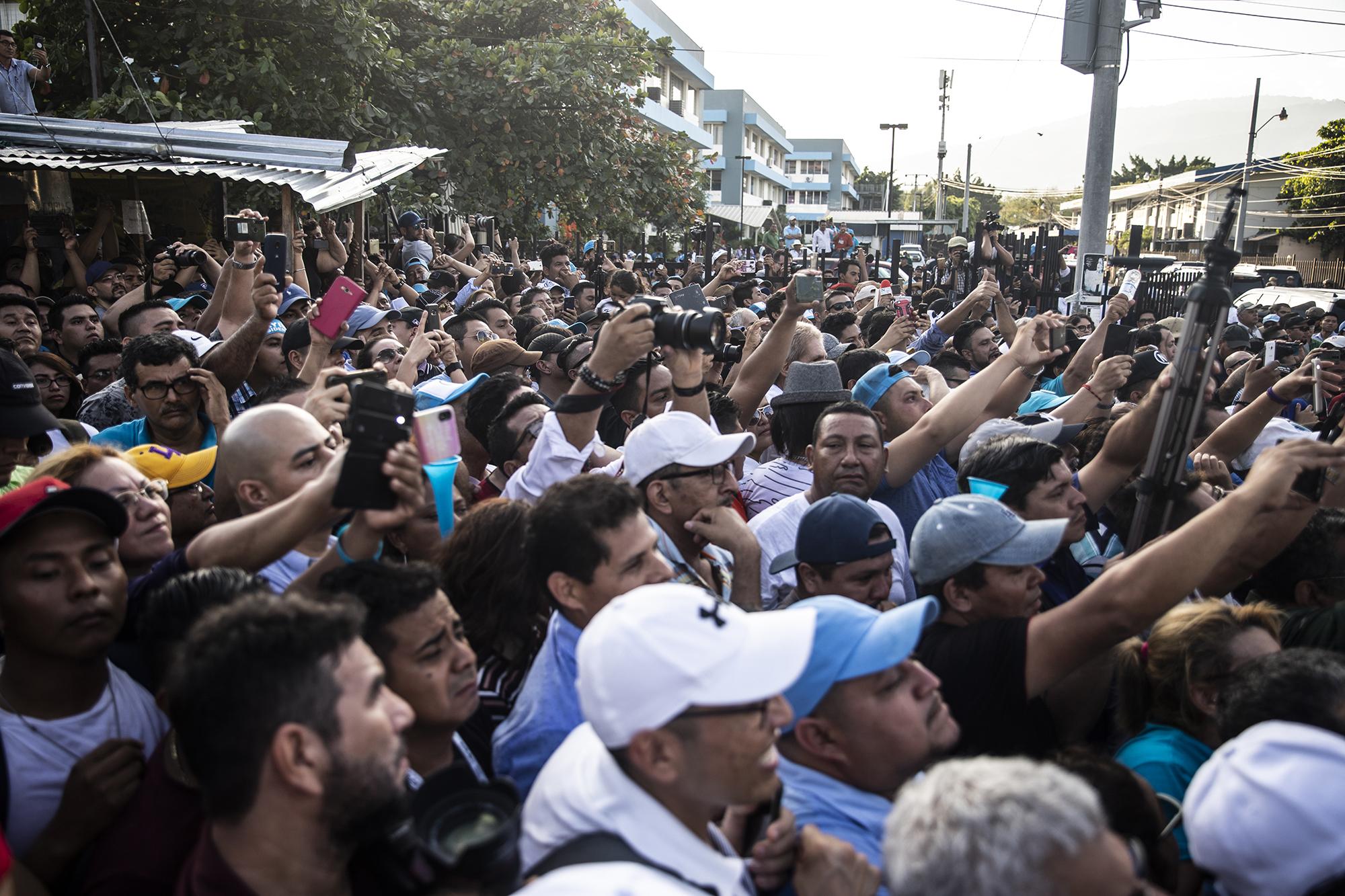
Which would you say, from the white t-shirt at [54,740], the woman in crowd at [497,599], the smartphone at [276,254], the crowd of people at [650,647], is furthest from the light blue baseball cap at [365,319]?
the white t-shirt at [54,740]

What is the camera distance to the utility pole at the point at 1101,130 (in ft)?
31.5

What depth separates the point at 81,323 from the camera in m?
5.73

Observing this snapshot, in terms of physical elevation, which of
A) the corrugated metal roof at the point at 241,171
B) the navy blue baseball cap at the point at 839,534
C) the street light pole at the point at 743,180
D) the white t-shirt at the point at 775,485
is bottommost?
the white t-shirt at the point at 775,485

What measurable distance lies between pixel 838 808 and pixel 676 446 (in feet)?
4.93

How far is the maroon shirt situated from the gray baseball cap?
1.86 meters

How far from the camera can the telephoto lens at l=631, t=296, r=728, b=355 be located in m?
3.29

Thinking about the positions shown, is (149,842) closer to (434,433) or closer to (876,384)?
(434,433)

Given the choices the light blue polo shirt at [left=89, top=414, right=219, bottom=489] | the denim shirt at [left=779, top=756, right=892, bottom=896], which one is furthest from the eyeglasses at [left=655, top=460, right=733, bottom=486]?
the light blue polo shirt at [left=89, top=414, right=219, bottom=489]

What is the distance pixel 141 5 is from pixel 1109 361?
413 inches

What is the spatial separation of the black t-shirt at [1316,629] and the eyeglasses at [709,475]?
1.76 metres

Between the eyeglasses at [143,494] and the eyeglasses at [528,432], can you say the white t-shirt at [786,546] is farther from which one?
the eyeglasses at [143,494]

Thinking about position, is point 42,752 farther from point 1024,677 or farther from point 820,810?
point 1024,677

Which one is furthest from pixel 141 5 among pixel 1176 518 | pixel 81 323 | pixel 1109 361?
pixel 1176 518

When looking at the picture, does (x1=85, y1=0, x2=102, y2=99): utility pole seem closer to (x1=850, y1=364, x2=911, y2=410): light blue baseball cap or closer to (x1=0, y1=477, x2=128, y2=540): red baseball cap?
(x1=850, y1=364, x2=911, y2=410): light blue baseball cap
